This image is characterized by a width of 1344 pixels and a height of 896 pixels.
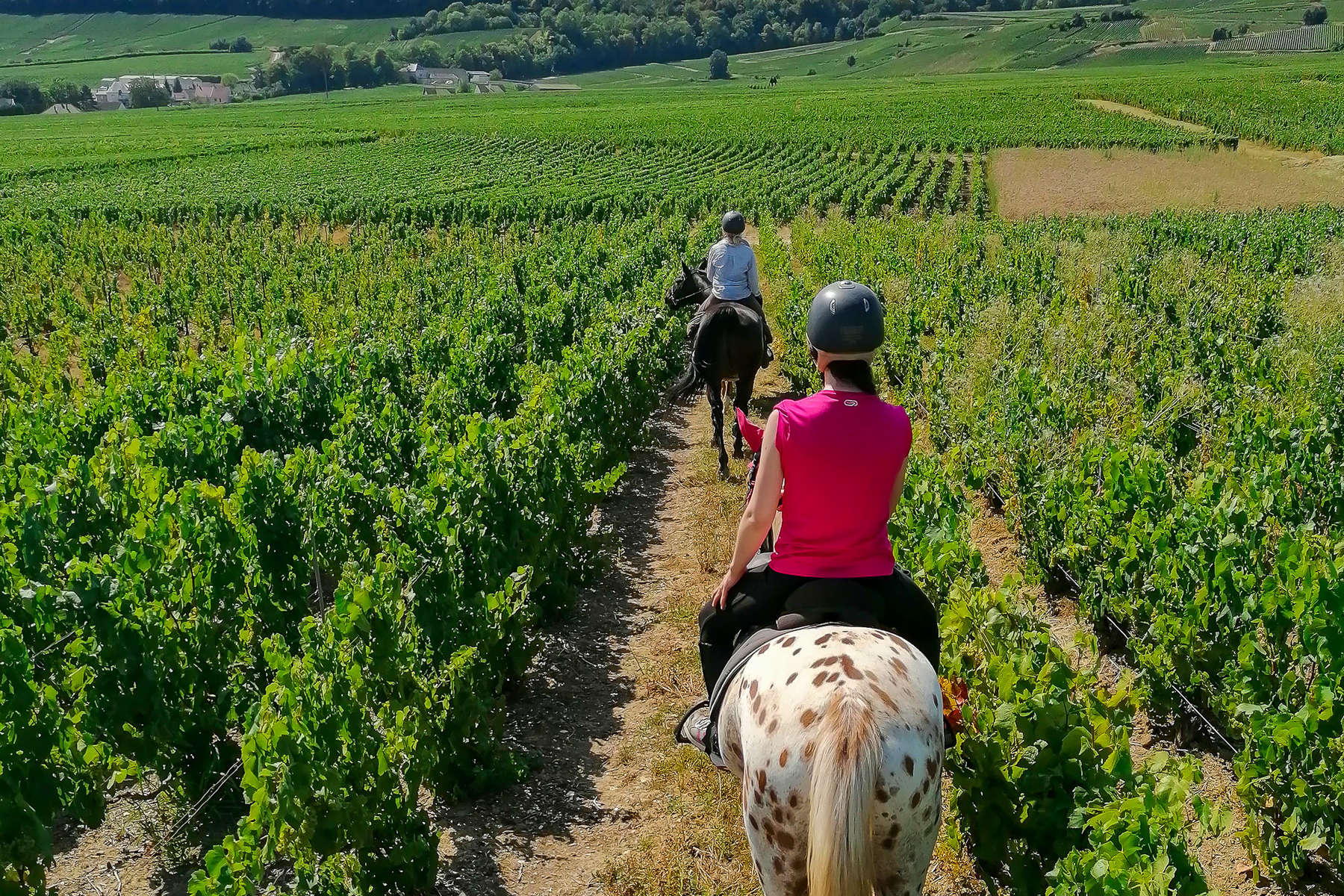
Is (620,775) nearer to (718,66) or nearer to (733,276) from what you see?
(733,276)

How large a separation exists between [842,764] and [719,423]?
8879mm

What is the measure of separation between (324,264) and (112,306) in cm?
523

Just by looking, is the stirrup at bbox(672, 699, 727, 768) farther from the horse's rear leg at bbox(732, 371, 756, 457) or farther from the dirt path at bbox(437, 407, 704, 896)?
the horse's rear leg at bbox(732, 371, 756, 457)

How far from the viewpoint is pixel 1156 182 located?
41094 mm

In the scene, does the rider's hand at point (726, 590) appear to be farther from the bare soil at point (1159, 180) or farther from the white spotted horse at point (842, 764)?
Result: the bare soil at point (1159, 180)

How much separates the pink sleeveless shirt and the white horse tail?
0.92 metres

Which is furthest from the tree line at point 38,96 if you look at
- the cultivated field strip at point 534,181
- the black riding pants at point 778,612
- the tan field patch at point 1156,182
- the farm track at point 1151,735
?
the black riding pants at point 778,612

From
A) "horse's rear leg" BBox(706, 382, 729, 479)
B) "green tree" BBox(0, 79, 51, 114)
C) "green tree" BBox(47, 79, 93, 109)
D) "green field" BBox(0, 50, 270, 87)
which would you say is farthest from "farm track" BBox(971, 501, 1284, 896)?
"green field" BBox(0, 50, 270, 87)

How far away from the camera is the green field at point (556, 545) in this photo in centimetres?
437

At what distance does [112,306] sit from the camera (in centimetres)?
2002

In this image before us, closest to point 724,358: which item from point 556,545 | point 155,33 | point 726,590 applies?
point 556,545

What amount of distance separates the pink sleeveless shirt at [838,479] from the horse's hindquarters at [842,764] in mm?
450

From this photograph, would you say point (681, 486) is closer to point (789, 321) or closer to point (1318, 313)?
point (789, 321)

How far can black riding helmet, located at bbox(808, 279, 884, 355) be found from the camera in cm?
374
